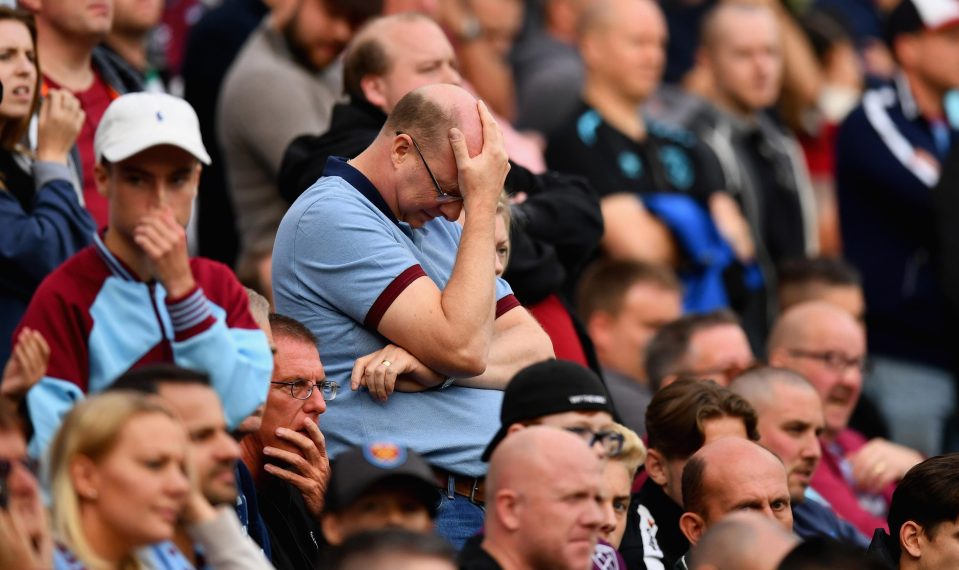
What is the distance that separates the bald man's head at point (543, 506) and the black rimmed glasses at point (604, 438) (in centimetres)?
49

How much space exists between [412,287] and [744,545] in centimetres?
129

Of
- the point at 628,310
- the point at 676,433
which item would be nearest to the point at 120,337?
the point at 676,433

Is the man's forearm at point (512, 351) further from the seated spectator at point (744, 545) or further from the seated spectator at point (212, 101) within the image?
the seated spectator at point (212, 101)

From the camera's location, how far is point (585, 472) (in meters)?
5.25

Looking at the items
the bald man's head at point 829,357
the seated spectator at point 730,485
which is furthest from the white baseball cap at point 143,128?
the bald man's head at point 829,357

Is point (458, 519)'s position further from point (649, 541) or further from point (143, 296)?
A: point (143, 296)

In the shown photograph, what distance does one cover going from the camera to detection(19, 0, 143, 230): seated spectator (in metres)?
7.32

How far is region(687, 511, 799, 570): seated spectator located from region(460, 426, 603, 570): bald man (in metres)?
0.31

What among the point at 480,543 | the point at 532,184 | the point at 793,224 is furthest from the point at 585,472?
the point at 793,224

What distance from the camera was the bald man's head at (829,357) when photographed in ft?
29.2

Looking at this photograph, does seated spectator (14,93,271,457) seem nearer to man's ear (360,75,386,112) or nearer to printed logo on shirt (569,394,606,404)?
printed logo on shirt (569,394,606,404)

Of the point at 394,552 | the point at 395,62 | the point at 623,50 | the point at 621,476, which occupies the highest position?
the point at 395,62

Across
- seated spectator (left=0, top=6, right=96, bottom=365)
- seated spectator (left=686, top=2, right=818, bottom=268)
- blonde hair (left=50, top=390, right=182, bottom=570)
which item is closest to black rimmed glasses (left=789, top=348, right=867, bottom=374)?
seated spectator (left=686, top=2, right=818, bottom=268)

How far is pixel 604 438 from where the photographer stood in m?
5.89
